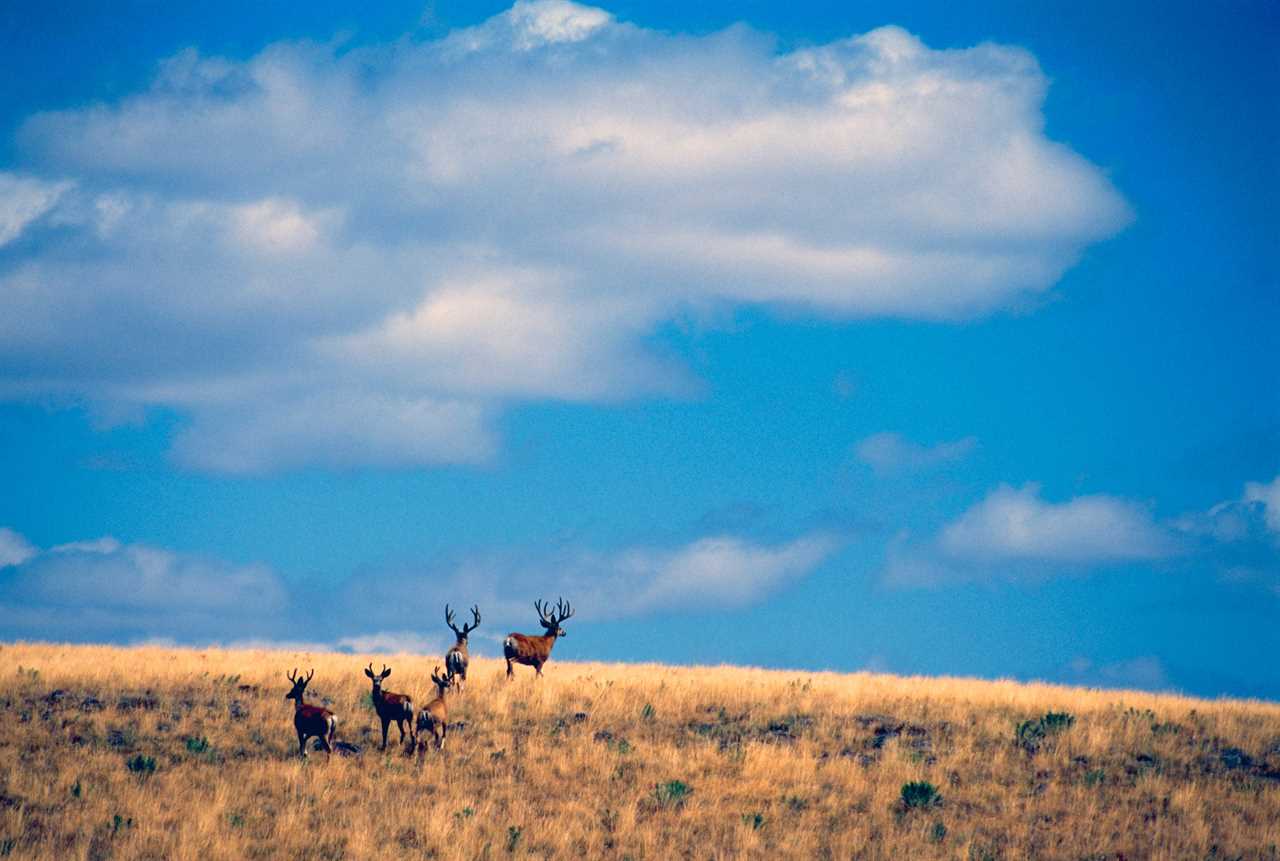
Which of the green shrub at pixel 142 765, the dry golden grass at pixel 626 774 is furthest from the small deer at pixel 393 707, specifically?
the green shrub at pixel 142 765

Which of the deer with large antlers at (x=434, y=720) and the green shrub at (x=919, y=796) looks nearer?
the green shrub at (x=919, y=796)

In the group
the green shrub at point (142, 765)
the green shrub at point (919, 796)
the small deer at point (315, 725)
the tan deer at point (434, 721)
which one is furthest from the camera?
the tan deer at point (434, 721)

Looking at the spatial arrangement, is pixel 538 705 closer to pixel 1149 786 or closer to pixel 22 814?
pixel 22 814

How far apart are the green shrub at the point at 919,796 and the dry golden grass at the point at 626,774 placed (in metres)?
0.12

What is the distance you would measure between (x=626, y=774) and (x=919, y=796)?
191 inches

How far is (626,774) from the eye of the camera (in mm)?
21219

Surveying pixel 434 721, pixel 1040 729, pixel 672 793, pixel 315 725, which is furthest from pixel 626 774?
pixel 1040 729

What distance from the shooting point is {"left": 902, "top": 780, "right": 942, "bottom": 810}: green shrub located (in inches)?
784

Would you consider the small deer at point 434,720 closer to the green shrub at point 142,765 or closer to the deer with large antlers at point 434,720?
the deer with large antlers at point 434,720

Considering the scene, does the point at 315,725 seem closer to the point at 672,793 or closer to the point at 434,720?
the point at 434,720

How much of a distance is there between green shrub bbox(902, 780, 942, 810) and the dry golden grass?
119 mm

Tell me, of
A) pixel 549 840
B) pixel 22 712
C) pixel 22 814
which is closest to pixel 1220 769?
pixel 549 840

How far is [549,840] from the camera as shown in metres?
18.5

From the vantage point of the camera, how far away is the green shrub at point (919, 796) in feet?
65.4
